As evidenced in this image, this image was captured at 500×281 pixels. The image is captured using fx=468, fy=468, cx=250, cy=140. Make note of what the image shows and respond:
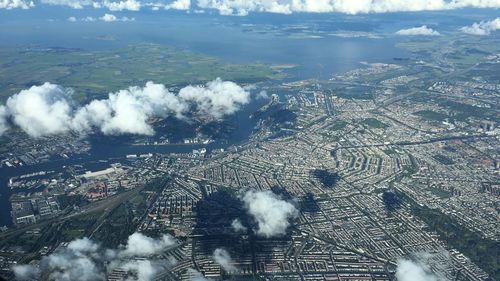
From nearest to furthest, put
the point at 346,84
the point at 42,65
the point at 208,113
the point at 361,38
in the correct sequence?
1. the point at 208,113
2. the point at 346,84
3. the point at 42,65
4. the point at 361,38

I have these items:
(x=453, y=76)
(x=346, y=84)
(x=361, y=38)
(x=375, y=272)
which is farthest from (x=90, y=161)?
(x=361, y=38)

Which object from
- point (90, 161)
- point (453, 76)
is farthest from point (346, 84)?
point (90, 161)

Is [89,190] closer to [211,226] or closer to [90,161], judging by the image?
[90,161]

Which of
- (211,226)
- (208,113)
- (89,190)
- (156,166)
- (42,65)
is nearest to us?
(211,226)

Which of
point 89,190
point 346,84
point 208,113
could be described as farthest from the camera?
point 346,84

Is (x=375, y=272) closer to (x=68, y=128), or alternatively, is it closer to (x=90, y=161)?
(x=90, y=161)

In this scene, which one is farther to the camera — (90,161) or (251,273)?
(90,161)
